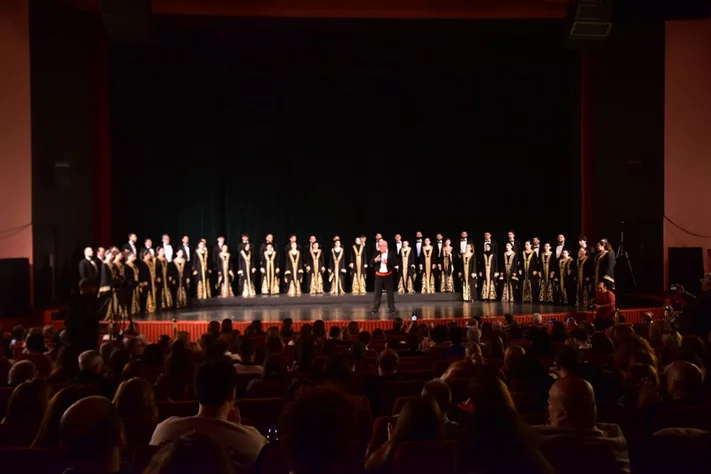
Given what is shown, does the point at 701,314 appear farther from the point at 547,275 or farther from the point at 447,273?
the point at 447,273

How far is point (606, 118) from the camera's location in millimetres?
17891

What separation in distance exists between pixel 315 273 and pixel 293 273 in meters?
0.62

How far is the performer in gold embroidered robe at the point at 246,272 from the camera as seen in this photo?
18453 millimetres

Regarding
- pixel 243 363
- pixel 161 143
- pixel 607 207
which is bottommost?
pixel 243 363

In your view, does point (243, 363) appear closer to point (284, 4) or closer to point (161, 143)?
point (284, 4)

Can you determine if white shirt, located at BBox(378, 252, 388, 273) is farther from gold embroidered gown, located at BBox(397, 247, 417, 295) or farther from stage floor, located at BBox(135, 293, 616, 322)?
gold embroidered gown, located at BBox(397, 247, 417, 295)

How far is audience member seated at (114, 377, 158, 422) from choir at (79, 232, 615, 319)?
40.6 feet

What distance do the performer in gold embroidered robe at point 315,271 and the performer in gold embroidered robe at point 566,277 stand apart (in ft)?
19.5

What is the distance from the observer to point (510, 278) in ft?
59.2

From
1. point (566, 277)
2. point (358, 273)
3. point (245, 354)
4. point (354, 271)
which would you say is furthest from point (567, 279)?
point (245, 354)

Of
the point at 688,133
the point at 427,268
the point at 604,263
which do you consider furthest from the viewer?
the point at 427,268

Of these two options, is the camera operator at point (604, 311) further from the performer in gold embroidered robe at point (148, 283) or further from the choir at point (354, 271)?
the performer in gold embroidered robe at point (148, 283)

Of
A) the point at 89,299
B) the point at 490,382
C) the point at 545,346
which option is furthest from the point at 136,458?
the point at 89,299

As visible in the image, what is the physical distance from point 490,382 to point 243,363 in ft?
11.0
